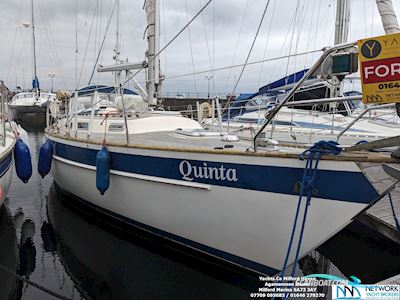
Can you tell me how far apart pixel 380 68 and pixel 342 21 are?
667 cm

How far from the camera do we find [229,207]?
4184 millimetres

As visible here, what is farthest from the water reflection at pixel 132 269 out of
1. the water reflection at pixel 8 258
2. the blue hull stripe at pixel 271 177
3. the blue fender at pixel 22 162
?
the blue fender at pixel 22 162

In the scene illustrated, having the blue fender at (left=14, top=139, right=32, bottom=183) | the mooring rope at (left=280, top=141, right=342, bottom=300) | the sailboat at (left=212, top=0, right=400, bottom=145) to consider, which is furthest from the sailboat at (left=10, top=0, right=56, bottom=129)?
the mooring rope at (left=280, top=141, right=342, bottom=300)

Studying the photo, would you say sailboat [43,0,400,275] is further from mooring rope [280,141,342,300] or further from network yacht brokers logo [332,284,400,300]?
network yacht brokers logo [332,284,400,300]

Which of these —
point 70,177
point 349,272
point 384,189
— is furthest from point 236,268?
point 70,177

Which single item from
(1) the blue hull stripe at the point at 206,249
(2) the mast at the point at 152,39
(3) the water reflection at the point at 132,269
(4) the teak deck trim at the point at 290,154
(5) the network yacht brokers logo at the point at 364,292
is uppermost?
(2) the mast at the point at 152,39

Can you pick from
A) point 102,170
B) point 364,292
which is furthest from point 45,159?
point 364,292

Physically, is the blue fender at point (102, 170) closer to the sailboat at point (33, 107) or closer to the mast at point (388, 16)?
the mast at point (388, 16)

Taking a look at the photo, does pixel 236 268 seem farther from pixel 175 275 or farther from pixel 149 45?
pixel 149 45

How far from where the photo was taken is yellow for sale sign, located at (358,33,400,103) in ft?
8.61

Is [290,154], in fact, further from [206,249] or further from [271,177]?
[206,249]

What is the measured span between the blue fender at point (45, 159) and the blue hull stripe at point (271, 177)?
8.87 ft

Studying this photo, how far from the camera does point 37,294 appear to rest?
4281 mm

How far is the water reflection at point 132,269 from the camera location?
14.3ft
